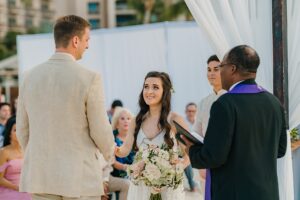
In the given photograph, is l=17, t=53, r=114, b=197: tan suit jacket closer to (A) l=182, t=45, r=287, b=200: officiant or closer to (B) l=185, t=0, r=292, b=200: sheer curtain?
(A) l=182, t=45, r=287, b=200: officiant

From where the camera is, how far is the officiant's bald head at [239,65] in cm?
404

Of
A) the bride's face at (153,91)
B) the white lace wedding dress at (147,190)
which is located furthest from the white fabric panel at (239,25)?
the white lace wedding dress at (147,190)

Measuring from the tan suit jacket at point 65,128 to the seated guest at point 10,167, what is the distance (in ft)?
8.61

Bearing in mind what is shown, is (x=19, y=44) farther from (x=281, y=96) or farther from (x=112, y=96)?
(x=281, y=96)

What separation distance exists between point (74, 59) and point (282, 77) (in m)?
1.66

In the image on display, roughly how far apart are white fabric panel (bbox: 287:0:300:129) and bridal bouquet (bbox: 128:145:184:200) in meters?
0.98

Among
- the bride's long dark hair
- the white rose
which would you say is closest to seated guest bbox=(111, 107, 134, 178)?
the bride's long dark hair

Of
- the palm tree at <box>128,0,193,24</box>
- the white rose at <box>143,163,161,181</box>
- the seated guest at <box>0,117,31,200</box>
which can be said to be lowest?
the seated guest at <box>0,117,31,200</box>

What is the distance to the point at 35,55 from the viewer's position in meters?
14.3

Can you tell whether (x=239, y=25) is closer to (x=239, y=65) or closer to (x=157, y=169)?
(x=239, y=65)

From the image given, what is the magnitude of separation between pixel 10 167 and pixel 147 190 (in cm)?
209

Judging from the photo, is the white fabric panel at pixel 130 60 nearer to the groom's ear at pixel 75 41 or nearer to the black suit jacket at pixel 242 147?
the groom's ear at pixel 75 41

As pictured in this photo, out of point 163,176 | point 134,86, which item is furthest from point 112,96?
point 163,176

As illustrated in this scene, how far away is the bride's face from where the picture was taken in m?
5.77
